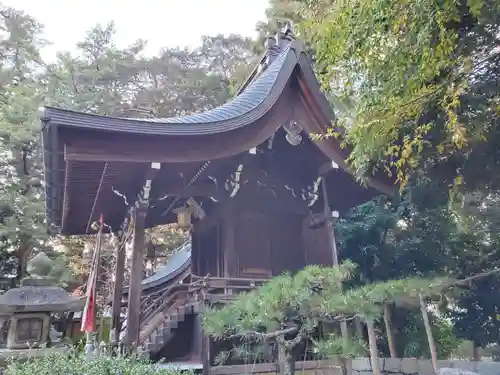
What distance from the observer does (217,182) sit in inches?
278

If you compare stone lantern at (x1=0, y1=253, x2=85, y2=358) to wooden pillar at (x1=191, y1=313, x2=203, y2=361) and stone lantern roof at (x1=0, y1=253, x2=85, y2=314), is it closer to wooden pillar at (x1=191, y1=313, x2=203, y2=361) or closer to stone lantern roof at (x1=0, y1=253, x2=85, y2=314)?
stone lantern roof at (x1=0, y1=253, x2=85, y2=314)

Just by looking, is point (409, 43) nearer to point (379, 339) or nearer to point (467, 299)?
point (467, 299)

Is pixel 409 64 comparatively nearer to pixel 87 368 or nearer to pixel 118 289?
pixel 87 368

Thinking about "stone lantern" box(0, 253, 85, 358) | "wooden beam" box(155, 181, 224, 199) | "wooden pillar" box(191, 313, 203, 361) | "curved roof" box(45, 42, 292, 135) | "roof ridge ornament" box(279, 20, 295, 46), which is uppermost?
"roof ridge ornament" box(279, 20, 295, 46)

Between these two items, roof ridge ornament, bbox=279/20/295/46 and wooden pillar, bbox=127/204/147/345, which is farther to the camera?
roof ridge ornament, bbox=279/20/295/46

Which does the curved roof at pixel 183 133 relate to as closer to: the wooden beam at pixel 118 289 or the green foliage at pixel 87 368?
the wooden beam at pixel 118 289

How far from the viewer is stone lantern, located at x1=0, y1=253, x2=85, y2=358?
673 cm

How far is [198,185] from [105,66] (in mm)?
15011

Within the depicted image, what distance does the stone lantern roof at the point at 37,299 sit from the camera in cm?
673

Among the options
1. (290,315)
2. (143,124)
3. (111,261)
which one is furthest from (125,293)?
(290,315)

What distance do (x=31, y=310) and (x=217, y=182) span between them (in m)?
3.67

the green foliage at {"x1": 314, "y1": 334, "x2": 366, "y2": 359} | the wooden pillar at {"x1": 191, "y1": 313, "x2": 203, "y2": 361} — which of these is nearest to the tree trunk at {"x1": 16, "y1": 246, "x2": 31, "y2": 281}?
the wooden pillar at {"x1": 191, "y1": 313, "x2": 203, "y2": 361}

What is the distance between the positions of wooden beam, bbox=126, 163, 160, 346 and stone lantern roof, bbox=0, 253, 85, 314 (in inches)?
75.5

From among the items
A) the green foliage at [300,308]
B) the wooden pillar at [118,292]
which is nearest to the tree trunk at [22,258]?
the wooden pillar at [118,292]
